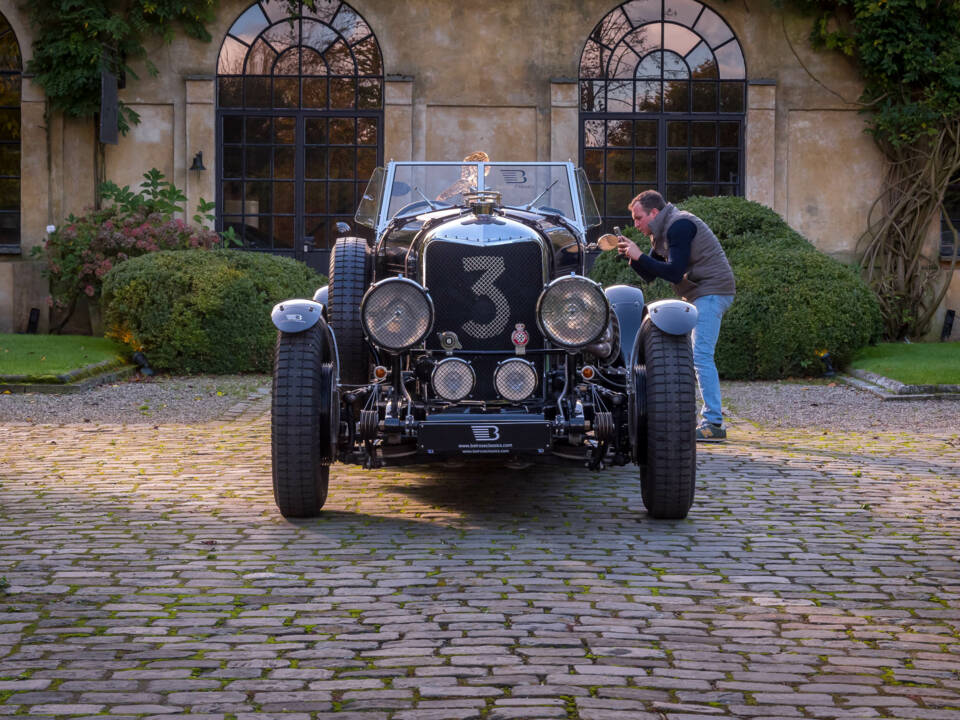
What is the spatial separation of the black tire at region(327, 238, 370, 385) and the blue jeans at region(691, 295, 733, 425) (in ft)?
8.34

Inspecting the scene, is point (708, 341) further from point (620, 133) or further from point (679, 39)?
point (679, 39)

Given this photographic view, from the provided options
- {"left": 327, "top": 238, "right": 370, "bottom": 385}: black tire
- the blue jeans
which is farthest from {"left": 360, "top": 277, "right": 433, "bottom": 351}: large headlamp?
the blue jeans

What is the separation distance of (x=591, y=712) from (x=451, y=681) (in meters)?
0.45

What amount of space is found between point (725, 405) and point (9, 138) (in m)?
10.1

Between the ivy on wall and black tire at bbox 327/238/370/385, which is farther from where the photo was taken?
the ivy on wall

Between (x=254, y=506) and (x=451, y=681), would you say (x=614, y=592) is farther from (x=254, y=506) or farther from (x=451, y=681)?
(x=254, y=506)

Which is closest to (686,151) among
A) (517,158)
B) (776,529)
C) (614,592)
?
(517,158)

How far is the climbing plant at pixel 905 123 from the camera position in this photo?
1485 centimetres

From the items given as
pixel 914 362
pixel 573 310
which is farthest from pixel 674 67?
pixel 573 310

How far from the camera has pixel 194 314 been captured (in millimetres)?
12328

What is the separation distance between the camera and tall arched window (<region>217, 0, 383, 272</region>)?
15.6m

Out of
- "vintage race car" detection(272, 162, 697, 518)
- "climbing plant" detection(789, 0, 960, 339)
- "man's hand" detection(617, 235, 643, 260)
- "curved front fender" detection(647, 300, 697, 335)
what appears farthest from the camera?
"climbing plant" detection(789, 0, 960, 339)

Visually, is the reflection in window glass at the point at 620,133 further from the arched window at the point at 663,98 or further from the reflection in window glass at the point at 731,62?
the reflection in window glass at the point at 731,62

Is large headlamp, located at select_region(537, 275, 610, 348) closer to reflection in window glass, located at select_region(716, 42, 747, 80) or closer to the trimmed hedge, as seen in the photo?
the trimmed hedge
